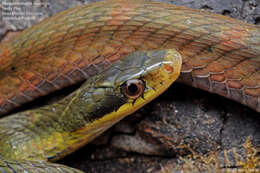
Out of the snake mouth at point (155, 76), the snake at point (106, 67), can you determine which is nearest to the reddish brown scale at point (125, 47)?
the snake at point (106, 67)

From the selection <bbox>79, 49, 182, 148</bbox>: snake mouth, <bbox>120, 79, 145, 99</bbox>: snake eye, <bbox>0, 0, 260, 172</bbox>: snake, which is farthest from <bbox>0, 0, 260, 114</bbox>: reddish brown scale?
<bbox>120, 79, 145, 99</bbox>: snake eye

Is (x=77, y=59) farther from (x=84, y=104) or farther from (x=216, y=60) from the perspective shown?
(x=216, y=60)

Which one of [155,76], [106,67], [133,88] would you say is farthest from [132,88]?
[106,67]

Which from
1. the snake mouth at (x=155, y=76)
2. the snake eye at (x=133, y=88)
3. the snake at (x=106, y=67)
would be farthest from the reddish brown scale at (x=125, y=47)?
the snake eye at (x=133, y=88)

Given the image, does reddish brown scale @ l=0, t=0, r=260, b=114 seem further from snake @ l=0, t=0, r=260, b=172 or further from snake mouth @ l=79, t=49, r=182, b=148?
snake mouth @ l=79, t=49, r=182, b=148

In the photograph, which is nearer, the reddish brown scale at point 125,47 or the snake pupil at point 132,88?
the snake pupil at point 132,88

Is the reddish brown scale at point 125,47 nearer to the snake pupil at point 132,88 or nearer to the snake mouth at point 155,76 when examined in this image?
the snake mouth at point 155,76

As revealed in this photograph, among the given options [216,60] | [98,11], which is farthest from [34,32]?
[216,60]
